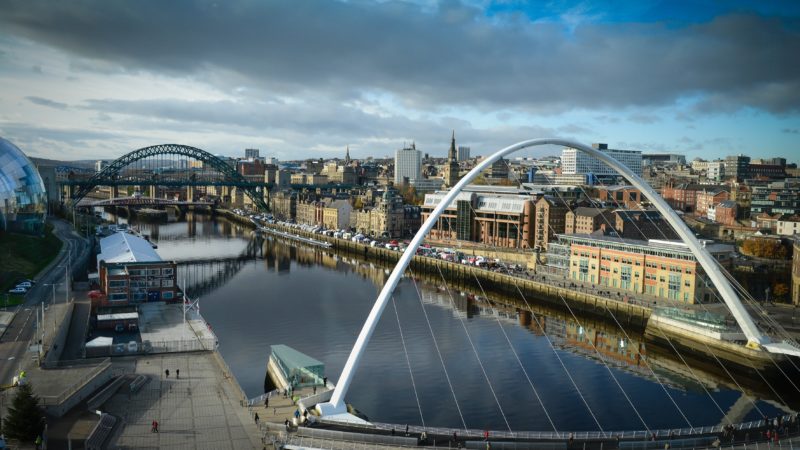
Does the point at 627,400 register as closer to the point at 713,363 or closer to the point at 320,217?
the point at 713,363

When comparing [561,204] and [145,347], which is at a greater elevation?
[561,204]

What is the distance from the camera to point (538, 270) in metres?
47.0

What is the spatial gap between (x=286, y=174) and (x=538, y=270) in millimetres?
78738

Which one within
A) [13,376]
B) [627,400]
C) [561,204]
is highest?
[561,204]

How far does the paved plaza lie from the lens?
15211 millimetres

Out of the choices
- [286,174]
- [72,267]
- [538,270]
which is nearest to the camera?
[72,267]

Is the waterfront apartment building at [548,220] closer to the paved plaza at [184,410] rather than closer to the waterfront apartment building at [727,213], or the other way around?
the waterfront apartment building at [727,213]

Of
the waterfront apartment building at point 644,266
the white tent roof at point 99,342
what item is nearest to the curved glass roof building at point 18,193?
the white tent roof at point 99,342

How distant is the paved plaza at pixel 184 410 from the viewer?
15211 mm

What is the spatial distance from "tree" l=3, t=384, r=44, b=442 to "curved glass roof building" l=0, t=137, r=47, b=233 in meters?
30.6

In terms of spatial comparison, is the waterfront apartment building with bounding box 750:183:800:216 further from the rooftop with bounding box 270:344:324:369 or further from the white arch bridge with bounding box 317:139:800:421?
the rooftop with bounding box 270:344:324:369

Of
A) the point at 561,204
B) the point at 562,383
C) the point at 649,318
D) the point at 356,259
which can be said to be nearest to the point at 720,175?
the point at 561,204

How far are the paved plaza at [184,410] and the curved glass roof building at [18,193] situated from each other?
2538cm

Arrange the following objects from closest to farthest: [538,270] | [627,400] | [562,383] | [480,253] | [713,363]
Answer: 1. [627,400]
2. [562,383]
3. [713,363]
4. [538,270]
5. [480,253]
